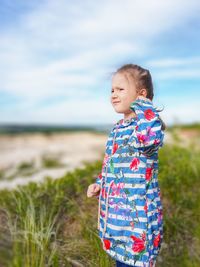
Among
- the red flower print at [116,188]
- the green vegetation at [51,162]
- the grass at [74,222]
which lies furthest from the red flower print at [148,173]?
the green vegetation at [51,162]

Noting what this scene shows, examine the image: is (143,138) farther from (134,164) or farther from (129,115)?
(129,115)

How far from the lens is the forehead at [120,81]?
2.98 meters

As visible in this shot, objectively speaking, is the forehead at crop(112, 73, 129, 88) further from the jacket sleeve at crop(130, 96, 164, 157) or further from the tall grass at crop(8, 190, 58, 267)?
the tall grass at crop(8, 190, 58, 267)

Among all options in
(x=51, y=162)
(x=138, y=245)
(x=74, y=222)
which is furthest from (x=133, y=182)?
(x=51, y=162)

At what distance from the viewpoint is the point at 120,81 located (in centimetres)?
299

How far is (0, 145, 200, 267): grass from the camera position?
318 centimetres

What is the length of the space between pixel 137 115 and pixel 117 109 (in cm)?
22

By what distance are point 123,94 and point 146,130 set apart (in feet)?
1.09

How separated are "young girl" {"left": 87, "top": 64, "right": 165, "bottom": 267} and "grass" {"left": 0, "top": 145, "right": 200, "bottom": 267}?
0.46m

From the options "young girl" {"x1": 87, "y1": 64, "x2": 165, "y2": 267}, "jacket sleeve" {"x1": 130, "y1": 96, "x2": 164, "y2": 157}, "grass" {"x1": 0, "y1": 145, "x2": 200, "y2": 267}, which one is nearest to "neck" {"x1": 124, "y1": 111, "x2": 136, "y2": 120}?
"young girl" {"x1": 87, "y1": 64, "x2": 165, "y2": 267}

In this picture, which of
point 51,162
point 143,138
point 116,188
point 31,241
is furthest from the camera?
point 51,162

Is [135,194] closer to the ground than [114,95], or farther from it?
closer to the ground

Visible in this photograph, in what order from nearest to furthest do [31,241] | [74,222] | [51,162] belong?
[31,241] < [74,222] < [51,162]

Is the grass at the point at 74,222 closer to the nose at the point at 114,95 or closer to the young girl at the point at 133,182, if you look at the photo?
the young girl at the point at 133,182
